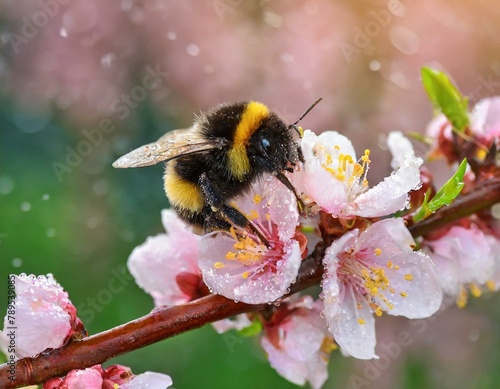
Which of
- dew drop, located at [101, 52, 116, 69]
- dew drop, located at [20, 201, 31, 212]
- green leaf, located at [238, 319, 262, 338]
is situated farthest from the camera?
Answer: dew drop, located at [101, 52, 116, 69]

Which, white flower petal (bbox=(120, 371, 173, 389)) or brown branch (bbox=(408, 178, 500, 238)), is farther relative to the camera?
brown branch (bbox=(408, 178, 500, 238))

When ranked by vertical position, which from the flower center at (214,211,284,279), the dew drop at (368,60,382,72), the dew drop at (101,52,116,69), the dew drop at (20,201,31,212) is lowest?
the dew drop at (20,201,31,212)

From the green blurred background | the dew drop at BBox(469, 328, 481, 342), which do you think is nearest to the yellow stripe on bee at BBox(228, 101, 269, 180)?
Answer: the green blurred background

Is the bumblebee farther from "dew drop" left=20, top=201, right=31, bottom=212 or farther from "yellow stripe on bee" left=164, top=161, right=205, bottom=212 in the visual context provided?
"dew drop" left=20, top=201, right=31, bottom=212

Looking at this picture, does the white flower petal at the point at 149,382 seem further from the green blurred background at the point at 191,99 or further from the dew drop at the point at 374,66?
the dew drop at the point at 374,66

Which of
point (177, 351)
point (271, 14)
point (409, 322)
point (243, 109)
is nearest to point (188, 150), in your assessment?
point (243, 109)

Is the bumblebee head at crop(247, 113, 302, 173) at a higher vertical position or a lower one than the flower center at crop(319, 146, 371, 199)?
higher

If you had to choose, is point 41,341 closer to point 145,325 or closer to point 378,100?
point 145,325

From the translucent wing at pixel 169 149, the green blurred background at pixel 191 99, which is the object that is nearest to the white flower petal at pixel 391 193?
the translucent wing at pixel 169 149
